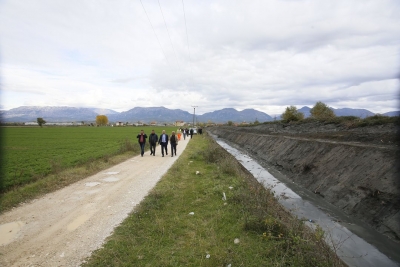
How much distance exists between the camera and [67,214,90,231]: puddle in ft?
21.1

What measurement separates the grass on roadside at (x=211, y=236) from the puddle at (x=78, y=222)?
4.19 ft

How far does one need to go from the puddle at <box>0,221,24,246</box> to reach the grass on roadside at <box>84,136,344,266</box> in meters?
2.56

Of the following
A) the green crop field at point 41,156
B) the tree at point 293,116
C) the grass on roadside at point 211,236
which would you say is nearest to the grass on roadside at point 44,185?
the green crop field at point 41,156

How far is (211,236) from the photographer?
236 inches

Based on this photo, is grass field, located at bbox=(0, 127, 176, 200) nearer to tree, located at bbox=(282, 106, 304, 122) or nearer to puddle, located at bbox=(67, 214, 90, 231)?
puddle, located at bbox=(67, 214, 90, 231)

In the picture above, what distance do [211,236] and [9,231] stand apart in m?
5.56

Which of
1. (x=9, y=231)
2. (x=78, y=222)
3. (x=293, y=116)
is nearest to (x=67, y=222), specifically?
(x=78, y=222)

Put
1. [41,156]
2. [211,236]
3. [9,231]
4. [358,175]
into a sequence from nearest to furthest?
[211,236], [9,231], [358,175], [41,156]

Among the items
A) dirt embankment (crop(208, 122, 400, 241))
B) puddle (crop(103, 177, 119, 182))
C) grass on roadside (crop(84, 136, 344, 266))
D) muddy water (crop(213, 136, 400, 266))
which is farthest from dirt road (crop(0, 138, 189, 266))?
dirt embankment (crop(208, 122, 400, 241))

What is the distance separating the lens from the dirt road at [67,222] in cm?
511

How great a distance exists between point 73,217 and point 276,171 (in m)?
15.7

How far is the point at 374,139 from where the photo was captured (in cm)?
1614

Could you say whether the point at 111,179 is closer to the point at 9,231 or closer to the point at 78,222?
the point at 78,222

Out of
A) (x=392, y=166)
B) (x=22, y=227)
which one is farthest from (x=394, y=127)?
(x=22, y=227)
